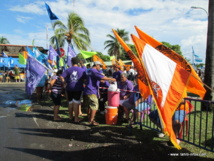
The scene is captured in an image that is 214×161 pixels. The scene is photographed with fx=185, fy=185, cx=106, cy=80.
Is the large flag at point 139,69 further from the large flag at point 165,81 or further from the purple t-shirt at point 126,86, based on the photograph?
the purple t-shirt at point 126,86

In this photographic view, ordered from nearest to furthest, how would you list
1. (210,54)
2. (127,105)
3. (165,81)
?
1. (165,81)
2. (127,105)
3. (210,54)

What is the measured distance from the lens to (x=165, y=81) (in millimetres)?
3473

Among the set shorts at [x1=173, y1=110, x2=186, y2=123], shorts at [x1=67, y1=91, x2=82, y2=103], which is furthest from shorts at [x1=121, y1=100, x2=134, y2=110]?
shorts at [x1=173, y1=110, x2=186, y2=123]

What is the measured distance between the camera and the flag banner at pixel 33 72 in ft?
25.0

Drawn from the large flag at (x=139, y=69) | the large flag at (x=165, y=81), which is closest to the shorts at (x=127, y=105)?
the large flag at (x=139, y=69)

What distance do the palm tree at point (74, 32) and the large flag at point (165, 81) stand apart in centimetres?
1904

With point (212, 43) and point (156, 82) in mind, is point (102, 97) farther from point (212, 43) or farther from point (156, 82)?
point (212, 43)

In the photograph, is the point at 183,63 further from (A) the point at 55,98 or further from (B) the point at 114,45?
(B) the point at 114,45

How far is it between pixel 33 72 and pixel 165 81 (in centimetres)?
600

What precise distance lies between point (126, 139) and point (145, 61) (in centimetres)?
209

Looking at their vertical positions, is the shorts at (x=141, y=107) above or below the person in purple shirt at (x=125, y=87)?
below

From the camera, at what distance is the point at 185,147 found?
4117mm

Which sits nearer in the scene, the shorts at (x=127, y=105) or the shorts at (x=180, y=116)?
the shorts at (x=180, y=116)

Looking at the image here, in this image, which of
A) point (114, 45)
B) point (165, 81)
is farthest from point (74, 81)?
point (114, 45)
